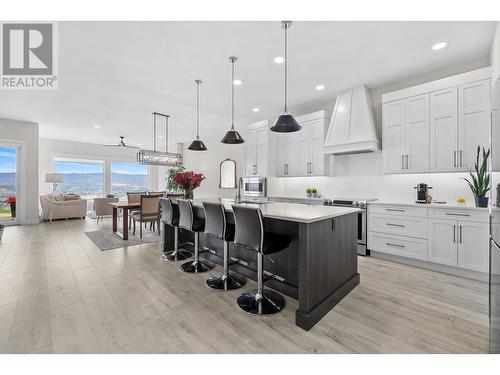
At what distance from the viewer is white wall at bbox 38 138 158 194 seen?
8516 millimetres

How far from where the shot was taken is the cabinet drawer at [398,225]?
3.19m

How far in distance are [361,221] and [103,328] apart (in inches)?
145

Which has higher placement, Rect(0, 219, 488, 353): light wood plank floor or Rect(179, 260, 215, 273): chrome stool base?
Rect(179, 260, 215, 273): chrome stool base

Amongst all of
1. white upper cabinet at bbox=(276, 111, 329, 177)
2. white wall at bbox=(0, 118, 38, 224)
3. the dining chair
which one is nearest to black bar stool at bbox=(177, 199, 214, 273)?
the dining chair

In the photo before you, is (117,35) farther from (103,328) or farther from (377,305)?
(377,305)

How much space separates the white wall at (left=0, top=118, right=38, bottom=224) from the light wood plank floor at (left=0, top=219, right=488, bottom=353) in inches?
165

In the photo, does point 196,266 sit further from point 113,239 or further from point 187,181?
point 113,239

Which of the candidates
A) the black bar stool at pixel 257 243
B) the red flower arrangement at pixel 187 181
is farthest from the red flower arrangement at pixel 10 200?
the black bar stool at pixel 257 243

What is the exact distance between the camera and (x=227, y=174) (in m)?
7.20

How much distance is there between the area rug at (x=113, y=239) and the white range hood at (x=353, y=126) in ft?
13.6

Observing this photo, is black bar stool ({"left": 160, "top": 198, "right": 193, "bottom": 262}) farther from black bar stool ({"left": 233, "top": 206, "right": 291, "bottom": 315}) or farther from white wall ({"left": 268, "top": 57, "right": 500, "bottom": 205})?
white wall ({"left": 268, "top": 57, "right": 500, "bottom": 205})

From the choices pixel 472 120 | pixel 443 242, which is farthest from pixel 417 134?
pixel 443 242

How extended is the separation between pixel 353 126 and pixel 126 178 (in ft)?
33.9
